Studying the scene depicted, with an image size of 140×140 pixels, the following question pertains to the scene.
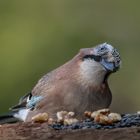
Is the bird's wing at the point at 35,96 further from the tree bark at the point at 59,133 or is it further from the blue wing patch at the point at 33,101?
the tree bark at the point at 59,133

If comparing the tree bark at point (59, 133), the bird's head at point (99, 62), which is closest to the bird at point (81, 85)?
the bird's head at point (99, 62)

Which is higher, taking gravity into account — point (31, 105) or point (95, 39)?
point (95, 39)

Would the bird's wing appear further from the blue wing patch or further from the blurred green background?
the blurred green background

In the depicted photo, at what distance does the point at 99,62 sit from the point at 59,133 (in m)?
2.05

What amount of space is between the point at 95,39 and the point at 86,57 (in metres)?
5.80

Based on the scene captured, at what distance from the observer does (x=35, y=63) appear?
11.5m

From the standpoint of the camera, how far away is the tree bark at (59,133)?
167 inches

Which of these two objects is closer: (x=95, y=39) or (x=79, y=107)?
(x=79, y=107)

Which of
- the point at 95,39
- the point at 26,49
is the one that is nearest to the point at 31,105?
the point at 26,49

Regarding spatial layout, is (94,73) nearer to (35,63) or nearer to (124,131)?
(124,131)

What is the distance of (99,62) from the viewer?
6.33 meters

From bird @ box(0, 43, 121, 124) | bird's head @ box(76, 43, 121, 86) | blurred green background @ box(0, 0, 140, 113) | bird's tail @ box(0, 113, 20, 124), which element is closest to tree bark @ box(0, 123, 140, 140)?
bird @ box(0, 43, 121, 124)

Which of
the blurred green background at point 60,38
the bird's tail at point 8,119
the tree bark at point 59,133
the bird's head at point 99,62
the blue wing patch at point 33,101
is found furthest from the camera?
the blurred green background at point 60,38

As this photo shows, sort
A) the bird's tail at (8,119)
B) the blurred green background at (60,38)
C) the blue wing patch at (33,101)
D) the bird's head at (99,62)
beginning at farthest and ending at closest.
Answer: the blurred green background at (60,38) < the bird's tail at (8,119) < the blue wing patch at (33,101) < the bird's head at (99,62)
